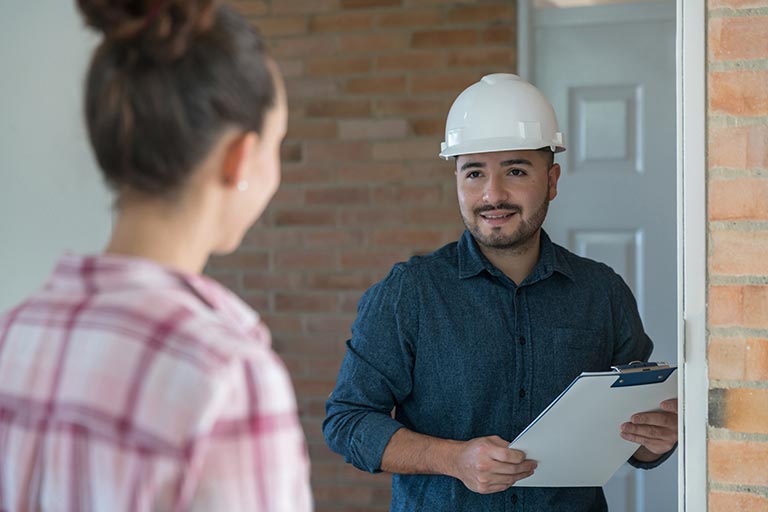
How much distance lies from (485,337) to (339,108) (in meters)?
1.74

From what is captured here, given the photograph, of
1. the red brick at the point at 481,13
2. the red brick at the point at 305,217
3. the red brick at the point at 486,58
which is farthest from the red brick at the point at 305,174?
the red brick at the point at 481,13

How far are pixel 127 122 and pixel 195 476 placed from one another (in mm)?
326

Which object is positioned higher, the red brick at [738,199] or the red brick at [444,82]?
the red brick at [444,82]

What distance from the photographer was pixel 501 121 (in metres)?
2.08

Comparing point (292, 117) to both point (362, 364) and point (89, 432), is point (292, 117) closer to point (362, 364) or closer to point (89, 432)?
point (362, 364)

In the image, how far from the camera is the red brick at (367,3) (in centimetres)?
348

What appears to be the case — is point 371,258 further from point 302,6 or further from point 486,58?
point 302,6

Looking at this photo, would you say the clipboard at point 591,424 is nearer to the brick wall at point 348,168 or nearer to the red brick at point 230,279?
the brick wall at point 348,168

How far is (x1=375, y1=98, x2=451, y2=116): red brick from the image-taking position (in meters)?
3.42

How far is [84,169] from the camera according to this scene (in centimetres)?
119

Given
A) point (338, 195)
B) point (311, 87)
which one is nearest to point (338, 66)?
point (311, 87)

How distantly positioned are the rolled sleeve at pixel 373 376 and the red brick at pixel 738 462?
2.27 ft

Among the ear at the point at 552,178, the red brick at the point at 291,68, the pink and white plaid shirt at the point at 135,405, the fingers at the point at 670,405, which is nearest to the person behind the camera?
the pink and white plaid shirt at the point at 135,405

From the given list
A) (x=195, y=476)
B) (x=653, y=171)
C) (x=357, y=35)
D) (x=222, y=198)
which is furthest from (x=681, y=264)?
(x=357, y=35)
